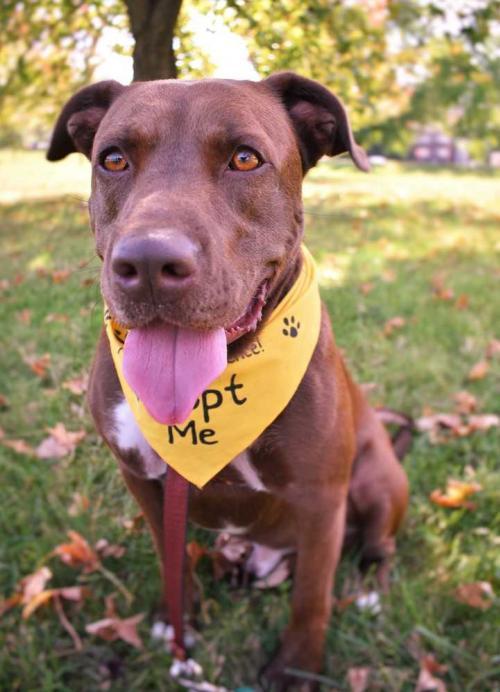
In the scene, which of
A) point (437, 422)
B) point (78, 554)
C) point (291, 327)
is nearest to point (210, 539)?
point (78, 554)

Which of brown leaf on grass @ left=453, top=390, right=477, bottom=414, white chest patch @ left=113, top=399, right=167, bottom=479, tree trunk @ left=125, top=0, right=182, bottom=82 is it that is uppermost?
tree trunk @ left=125, top=0, right=182, bottom=82

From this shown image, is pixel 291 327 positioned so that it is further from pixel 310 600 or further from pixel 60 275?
pixel 60 275

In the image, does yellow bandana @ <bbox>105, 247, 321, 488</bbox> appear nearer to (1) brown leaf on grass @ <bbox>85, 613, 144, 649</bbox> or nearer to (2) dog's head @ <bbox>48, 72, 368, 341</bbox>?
(2) dog's head @ <bbox>48, 72, 368, 341</bbox>

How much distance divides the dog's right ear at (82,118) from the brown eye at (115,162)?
366mm

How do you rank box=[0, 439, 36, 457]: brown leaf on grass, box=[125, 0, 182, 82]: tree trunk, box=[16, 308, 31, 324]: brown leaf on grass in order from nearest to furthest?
box=[125, 0, 182, 82]: tree trunk → box=[0, 439, 36, 457]: brown leaf on grass → box=[16, 308, 31, 324]: brown leaf on grass

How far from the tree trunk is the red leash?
5.02ft

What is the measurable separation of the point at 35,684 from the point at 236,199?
1.83 m

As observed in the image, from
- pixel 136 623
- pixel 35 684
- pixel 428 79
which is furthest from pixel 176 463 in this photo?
pixel 428 79

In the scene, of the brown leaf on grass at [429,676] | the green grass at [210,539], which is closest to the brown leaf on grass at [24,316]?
the green grass at [210,539]

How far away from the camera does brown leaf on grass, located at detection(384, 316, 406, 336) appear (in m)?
4.89

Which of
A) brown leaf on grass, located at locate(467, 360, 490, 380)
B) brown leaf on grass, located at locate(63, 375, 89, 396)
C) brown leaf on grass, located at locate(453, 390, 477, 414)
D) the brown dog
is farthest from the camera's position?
brown leaf on grass, located at locate(467, 360, 490, 380)

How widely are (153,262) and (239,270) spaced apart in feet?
1.08

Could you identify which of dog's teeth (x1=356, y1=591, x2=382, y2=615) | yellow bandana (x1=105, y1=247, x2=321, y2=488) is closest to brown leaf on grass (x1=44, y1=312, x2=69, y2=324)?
yellow bandana (x1=105, y1=247, x2=321, y2=488)

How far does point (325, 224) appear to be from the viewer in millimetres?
9148
